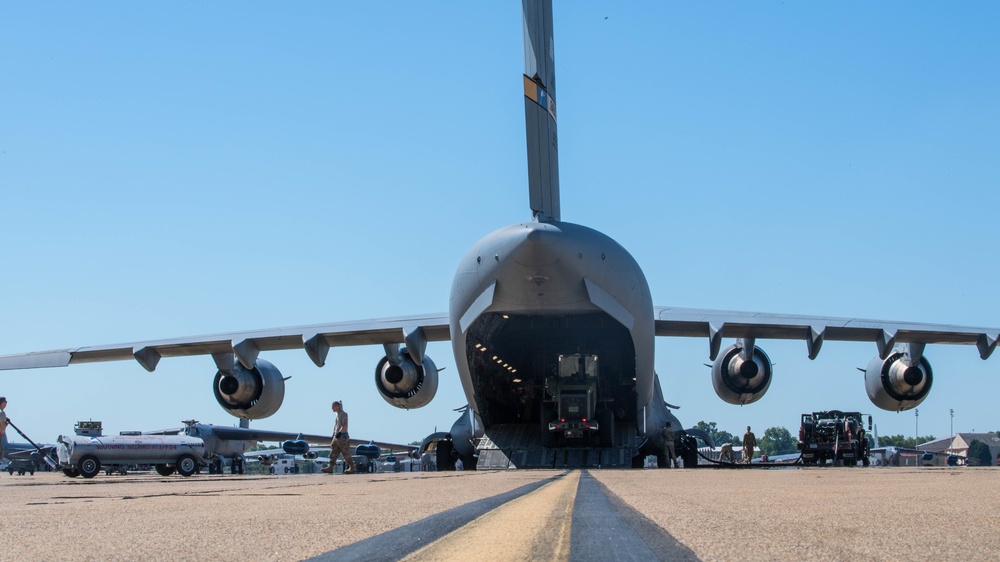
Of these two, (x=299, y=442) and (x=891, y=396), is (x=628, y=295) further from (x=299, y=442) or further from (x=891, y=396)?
(x=299, y=442)

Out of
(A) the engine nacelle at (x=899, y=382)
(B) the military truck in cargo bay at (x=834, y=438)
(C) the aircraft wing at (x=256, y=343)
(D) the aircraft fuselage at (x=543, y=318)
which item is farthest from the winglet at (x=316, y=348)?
(B) the military truck in cargo bay at (x=834, y=438)

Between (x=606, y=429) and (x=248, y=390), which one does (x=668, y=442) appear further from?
(x=248, y=390)

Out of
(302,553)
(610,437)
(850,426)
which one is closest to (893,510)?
(302,553)

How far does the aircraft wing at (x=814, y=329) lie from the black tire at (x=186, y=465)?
9.14 metres

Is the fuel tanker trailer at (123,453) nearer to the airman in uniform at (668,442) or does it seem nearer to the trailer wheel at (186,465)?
the trailer wheel at (186,465)

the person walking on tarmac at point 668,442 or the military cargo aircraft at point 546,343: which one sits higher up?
the military cargo aircraft at point 546,343

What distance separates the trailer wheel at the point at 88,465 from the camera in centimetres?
1702

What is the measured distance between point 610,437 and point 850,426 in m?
16.3

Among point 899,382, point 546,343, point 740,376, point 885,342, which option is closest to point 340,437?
point 546,343

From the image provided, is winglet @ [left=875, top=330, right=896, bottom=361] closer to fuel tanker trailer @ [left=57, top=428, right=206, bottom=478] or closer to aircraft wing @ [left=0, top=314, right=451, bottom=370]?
aircraft wing @ [left=0, top=314, right=451, bottom=370]

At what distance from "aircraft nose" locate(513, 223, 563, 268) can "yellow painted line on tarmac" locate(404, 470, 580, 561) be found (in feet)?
27.4

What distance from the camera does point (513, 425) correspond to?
1702 cm

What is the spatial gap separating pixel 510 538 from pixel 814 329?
13.7 meters

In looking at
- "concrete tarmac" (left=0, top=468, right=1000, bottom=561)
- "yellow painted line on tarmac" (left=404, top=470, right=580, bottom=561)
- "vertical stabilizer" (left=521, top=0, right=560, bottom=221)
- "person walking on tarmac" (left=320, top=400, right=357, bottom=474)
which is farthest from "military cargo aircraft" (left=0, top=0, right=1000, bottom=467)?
"yellow painted line on tarmac" (left=404, top=470, right=580, bottom=561)
